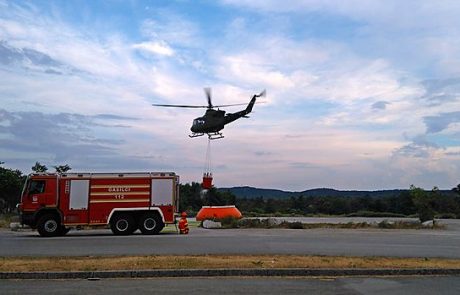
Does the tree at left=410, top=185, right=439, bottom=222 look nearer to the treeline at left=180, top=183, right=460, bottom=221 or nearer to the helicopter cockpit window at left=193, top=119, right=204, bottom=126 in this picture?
the treeline at left=180, top=183, right=460, bottom=221

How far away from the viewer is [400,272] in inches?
452

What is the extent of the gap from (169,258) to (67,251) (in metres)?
4.01

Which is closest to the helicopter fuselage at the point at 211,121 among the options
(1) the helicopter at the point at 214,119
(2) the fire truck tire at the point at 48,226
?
(1) the helicopter at the point at 214,119

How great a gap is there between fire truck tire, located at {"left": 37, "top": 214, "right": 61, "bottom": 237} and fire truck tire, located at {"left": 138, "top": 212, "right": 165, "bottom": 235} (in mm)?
3534

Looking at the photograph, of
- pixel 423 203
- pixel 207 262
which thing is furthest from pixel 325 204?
pixel 207 262

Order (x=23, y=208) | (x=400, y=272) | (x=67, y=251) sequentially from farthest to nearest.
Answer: (x=23, y=208) < (x=67, y=251) < (x=400, y=272)

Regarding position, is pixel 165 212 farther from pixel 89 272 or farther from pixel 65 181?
pixel 89 272

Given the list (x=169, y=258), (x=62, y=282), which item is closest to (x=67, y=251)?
(x=169, y=258)

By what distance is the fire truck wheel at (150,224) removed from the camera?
24375mm

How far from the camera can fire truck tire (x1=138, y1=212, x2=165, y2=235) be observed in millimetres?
24375

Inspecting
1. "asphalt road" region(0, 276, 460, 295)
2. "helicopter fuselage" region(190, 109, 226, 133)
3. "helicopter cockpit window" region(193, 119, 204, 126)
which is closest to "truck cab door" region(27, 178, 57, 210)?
"asphalt road" region(0, 276, 460, 295)

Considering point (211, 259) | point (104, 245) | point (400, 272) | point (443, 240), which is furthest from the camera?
point (443, 240)

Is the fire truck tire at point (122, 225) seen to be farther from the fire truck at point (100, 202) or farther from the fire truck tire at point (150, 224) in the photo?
the fire truck tire at point (150, 224)

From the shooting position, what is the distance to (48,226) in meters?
23.6
